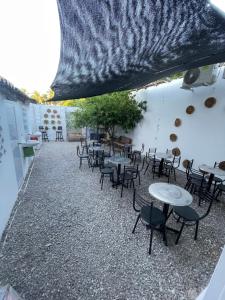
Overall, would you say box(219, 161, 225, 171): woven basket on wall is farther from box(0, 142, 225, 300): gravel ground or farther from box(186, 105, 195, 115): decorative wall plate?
box(186, 105, 195, 115): decorative wall plate

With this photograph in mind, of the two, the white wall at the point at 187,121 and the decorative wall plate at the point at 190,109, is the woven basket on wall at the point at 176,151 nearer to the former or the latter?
the white wall at the point at 187,121

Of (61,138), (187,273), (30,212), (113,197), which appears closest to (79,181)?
(113,197)

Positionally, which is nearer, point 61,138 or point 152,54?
point 152,54

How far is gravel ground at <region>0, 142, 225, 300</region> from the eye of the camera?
174 cm

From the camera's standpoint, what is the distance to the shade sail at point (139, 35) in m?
0.76

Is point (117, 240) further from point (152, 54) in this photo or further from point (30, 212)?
point (152, 54)

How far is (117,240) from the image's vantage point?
239 centimetres

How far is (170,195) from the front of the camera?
223 centimetres

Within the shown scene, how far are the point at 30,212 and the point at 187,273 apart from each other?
2832 millimetres

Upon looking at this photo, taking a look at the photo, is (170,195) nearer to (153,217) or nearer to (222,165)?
(153,217)

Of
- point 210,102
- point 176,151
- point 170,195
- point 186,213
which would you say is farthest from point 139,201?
point 210,102

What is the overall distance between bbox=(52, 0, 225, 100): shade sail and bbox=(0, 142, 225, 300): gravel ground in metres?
2.36

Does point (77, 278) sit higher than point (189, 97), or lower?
lower

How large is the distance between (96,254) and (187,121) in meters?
5.02
